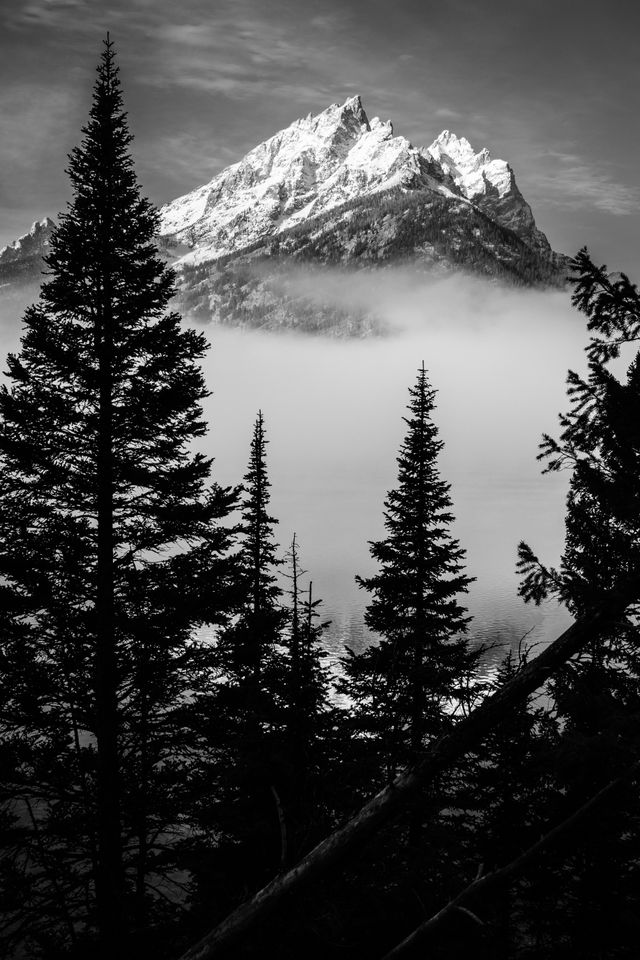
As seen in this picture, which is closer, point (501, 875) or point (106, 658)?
point (501, 875)

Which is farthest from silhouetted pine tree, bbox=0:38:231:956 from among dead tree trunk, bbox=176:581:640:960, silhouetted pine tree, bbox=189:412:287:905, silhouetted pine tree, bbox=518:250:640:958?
dead tree trunk, bbox=176:581:640:960

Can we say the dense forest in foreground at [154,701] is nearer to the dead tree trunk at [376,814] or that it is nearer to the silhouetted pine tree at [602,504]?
the silhouetted pine tree at [602,504]

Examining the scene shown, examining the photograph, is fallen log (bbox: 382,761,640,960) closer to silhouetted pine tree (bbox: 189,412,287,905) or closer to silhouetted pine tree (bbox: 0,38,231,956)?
silhouetted pine tree (bbox: 189,412,287,905)

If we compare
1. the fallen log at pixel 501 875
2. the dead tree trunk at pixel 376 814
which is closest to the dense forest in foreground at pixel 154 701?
the dead tree trunk at pixel 376 814

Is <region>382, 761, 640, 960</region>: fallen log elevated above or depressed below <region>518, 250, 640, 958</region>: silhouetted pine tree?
below

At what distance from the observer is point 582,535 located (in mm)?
5590

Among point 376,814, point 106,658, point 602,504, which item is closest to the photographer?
point 376,814

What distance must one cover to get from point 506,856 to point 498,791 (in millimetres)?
1121

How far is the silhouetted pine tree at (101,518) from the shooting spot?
363 inches

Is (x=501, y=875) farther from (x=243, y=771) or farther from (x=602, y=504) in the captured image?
(x=243, y=771)

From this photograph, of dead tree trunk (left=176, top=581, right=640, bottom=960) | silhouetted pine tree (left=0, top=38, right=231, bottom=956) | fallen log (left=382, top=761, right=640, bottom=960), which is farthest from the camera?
silhouetted pine tree (left=0, top=38, right=231, bottom=956)

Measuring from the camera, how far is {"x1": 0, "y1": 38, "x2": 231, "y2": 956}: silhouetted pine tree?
923 cm

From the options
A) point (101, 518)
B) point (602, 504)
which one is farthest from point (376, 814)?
point (101, 518)

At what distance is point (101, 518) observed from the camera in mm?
9805
